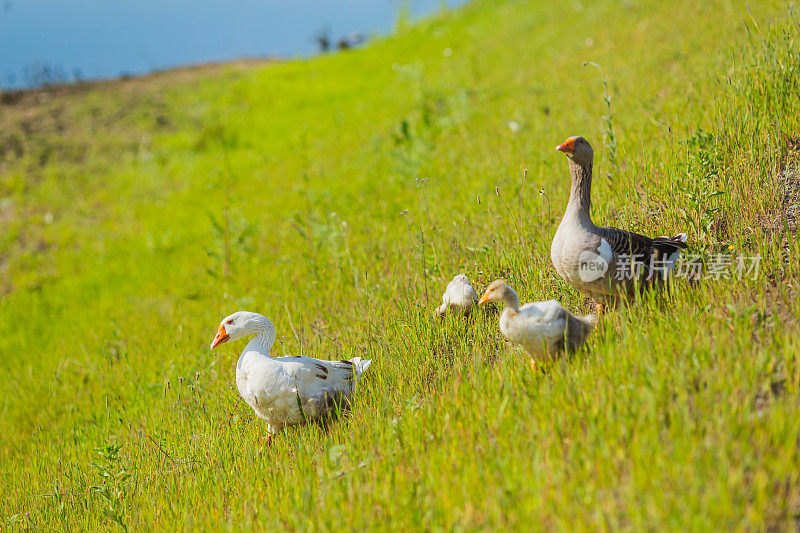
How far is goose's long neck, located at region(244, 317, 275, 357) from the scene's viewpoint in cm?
461

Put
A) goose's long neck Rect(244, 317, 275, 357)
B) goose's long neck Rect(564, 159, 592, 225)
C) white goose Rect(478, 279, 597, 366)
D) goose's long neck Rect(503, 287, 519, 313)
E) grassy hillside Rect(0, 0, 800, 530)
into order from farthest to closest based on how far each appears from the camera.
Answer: goose's long neck Rect(244, 317, 275, 357) → goose's long neck Rect(564, 159, 592, 225) → goose's long neck Rect(503, 287, 519, 313) → white goose Rect(478, 279, 597, 366) → grassy hillside Rect(0, 0, 800, 530)

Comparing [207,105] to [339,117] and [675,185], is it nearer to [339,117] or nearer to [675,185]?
[339,117]

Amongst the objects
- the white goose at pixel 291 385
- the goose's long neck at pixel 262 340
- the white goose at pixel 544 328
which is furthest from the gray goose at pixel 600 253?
the goose's long neck at pixel 262 340

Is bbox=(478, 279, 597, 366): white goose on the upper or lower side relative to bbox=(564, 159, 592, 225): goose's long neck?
lower

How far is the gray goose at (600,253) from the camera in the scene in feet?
12.9

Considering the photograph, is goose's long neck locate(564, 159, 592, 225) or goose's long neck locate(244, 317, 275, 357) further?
goose's long neck locate(244, 317, 275, 357)

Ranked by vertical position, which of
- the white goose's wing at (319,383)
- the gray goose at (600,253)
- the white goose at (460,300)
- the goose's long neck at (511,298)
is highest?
the gray goose at (600,253)

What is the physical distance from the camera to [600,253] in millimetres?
3924

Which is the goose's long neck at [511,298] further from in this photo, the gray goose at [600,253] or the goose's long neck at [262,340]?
the goose's long neck at [262,340]

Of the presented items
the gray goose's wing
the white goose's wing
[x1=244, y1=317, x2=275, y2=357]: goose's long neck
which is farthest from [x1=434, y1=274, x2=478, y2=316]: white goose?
[x1=244, y1=317, x2=275, y2=357]: goose's long neck

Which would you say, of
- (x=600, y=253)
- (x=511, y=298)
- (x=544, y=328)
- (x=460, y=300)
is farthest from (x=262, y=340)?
(x=600, y=253)

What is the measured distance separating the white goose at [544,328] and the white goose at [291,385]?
1.50 m

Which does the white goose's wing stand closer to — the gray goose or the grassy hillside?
the grassy hillside

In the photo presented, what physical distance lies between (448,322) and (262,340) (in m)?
1.60
